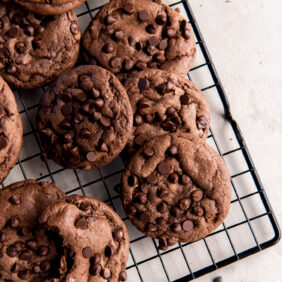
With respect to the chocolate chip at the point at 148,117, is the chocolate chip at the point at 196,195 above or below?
below

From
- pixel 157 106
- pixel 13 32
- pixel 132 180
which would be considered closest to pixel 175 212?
pixel 132 180

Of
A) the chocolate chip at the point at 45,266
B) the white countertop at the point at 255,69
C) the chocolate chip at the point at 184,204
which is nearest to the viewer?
the chocolate chip at the point at 45,266

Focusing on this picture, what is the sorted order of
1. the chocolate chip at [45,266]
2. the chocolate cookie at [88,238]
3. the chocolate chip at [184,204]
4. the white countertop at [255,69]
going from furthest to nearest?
1. the white countertop at [255,69]
2. the chocolate chip at [184,204]
3. the chocolate chip at [45,266]
4. the chocolate cookie at [88,238]

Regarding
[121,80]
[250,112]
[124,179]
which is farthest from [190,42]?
[124,179]

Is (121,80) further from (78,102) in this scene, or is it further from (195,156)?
(195,156)

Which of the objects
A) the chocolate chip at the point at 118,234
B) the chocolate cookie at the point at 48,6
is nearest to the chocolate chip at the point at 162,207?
the chocolate chip at the point at 118,234

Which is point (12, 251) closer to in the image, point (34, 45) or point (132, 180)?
point (132, 180)

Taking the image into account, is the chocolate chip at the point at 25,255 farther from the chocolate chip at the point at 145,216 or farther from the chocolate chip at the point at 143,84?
the chocolate chip at the point at 143,84

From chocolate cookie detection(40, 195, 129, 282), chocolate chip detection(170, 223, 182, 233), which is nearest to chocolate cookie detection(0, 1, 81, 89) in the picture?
chocolate cookie detection(40, 195, 129, 282)
